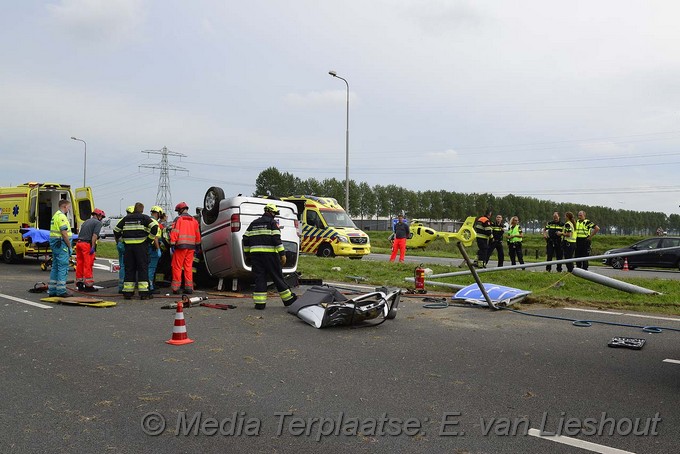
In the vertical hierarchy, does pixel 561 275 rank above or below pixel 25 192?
below

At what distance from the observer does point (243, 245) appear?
9500 mm

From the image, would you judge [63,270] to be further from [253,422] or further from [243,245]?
[253,422]

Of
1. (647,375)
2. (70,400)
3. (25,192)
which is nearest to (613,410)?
(647,375)

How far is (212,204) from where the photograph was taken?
402 inches

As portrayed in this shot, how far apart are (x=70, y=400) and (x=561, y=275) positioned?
10482mm

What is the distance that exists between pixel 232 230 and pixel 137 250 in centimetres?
164

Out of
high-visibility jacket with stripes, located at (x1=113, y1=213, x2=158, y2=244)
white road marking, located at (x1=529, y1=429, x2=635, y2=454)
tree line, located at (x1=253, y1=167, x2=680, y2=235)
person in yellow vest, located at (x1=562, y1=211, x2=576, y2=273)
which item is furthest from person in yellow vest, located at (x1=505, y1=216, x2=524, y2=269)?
tree line, located at (x1=253, y1=167, x2=680, y2=235)

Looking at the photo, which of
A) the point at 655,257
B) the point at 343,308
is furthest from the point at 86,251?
the point at 655,257

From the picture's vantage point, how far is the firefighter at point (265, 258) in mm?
8421

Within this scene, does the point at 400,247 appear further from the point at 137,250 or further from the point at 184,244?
the point at 137,250

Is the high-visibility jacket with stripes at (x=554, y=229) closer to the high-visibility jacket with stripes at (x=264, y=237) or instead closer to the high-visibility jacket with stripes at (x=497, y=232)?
the high-visibility jacket with stripes at (x=497, y=232)

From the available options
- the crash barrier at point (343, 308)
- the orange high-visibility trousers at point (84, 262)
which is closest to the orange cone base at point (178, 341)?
the crash barrier at point (343, 308)

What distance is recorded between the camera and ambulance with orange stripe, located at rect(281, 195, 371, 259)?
19.6 meters

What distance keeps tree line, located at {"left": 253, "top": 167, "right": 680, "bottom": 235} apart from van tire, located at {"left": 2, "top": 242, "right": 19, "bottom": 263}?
1895 inches
